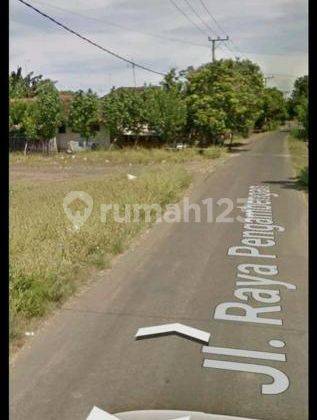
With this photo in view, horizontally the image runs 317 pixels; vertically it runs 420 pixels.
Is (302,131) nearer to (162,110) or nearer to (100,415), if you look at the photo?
(100,415)

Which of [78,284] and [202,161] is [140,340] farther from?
[202,161]

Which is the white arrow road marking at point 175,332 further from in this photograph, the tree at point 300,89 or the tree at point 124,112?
the tree at point 124,112

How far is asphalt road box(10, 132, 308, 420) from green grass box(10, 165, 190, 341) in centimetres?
31

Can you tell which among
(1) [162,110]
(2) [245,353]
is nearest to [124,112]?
(1) [162,110]

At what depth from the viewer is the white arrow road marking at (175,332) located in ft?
17.2

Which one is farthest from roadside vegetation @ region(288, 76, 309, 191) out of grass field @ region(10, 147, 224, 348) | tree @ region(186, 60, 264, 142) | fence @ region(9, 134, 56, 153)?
fence @ region(9, 134, 56, 153)

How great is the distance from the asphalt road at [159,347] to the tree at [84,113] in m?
29.0

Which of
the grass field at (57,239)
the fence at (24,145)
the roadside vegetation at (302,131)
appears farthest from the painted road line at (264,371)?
the fence at (24,145)

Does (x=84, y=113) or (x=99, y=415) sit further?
(x=84, y=113)

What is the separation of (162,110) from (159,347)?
30.6m

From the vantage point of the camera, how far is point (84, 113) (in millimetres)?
36375

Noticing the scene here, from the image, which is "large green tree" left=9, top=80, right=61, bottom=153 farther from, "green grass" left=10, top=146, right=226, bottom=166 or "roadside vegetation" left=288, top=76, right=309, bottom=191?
"roadside vegetation" left=288, top=76, right=309, bottom=191

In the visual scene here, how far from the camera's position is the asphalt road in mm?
3975
